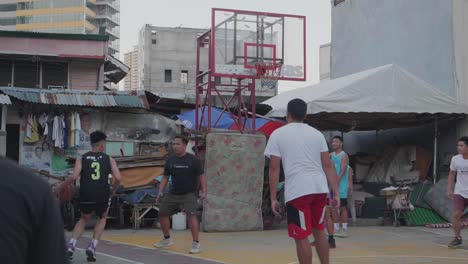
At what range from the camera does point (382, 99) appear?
14.8m

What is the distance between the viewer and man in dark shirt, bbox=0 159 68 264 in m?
1.73

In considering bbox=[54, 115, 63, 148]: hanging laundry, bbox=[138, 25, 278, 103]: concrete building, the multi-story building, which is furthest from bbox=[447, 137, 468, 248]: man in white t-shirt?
the multi-story building

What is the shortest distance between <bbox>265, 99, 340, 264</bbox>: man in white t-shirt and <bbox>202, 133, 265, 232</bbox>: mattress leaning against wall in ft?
21.0

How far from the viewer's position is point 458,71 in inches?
634

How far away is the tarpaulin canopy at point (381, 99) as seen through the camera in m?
14.4

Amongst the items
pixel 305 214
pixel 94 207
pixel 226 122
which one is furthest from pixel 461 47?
pixel 305 214

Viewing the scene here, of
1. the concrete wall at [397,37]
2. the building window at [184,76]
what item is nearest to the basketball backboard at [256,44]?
the concrete wall at [397,37]

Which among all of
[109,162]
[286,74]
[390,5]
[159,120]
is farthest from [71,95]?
[390,5]

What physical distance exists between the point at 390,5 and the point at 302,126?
13699mm

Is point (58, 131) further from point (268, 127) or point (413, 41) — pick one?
point (413, 41)

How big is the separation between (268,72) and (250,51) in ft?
2.04

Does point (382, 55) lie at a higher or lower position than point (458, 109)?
higher

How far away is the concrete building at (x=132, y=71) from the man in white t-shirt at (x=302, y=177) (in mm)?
79132

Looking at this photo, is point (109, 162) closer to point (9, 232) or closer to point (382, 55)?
point (9, 232)
